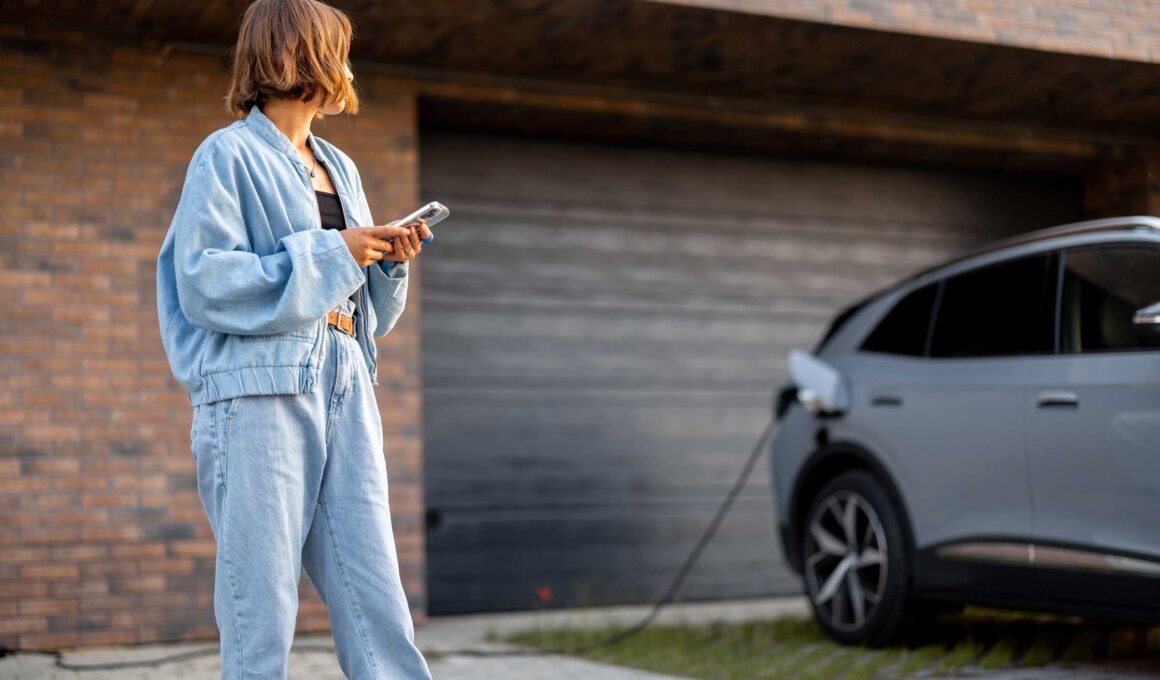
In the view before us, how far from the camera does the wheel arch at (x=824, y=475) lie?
653cm

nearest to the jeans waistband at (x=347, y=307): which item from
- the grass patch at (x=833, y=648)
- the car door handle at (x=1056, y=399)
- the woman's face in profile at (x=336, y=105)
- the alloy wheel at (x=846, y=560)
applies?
the woman's face in profile at (x=336, y=105)

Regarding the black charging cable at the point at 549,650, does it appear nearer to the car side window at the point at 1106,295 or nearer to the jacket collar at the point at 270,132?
the car side window at the point at 1106,295

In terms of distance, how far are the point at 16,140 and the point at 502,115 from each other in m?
2.85

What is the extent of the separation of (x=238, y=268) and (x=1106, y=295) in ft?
13.1

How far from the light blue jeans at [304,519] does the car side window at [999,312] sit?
3.71 metres

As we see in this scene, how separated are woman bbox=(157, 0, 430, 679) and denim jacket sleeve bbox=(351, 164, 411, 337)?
66 millimetres

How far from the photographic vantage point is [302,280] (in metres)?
2.84

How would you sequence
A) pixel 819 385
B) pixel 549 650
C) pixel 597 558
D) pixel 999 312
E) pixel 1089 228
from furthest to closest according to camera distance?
pixel 597 558
pixel 819 385
pixel 549 650
pixel 999 312
pixel 1089 228

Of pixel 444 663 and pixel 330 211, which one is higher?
pixel 330 211

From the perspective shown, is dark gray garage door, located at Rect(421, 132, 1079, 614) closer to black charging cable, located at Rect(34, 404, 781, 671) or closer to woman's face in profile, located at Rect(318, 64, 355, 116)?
black charging cable, located at Rect(34, 404, 781, 671)

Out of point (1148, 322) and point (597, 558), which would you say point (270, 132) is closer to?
point (1148, 322)

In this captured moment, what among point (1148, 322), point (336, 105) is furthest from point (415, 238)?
point (1148, 322)

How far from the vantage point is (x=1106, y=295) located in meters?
5.65

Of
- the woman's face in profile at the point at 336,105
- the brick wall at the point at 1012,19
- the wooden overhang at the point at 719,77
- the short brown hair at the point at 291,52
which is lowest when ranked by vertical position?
the woman's face in profile at the point at 336,105
